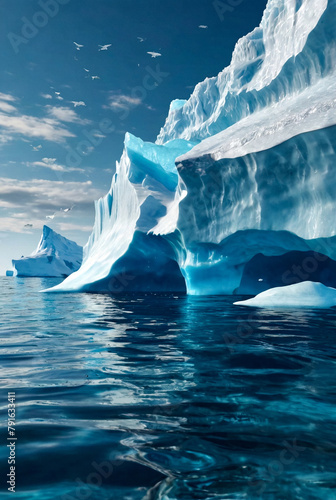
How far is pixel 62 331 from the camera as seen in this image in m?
5.73

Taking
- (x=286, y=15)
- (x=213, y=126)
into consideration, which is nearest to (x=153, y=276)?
(x=213, y=126)

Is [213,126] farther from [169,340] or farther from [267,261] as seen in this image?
[169,340]

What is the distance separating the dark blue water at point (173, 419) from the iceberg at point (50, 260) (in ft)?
164

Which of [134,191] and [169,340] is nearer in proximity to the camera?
[169,340]

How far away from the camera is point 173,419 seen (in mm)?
2133

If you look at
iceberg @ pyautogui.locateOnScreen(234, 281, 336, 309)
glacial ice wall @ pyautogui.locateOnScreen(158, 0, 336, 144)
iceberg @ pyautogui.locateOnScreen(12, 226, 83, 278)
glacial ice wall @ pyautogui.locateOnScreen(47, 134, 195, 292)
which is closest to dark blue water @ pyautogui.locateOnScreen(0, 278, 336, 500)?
iceberg @ pyautogui.locateOnScreen(234, 281, 336, 309)

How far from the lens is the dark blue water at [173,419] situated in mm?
1465

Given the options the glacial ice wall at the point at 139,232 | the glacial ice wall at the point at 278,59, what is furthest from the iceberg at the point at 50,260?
the glacial ice wall at the point at 278,59

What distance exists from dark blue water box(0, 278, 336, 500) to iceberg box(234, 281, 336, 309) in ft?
16.7

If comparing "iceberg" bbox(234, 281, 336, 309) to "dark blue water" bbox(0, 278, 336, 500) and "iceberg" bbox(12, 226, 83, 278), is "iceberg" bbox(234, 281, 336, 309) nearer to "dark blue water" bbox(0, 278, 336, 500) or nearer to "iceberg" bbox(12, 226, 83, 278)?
"dark blue water" bbox(0, 278, 336, 500)

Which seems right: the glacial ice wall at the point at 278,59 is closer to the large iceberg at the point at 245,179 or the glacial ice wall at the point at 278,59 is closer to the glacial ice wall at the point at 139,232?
the large iceberg at the point at 245,179

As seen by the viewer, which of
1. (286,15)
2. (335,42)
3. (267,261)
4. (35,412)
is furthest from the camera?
(267,261)

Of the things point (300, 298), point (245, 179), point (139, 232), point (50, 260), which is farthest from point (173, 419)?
point (50, 260)

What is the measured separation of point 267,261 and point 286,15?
9.42 metres
